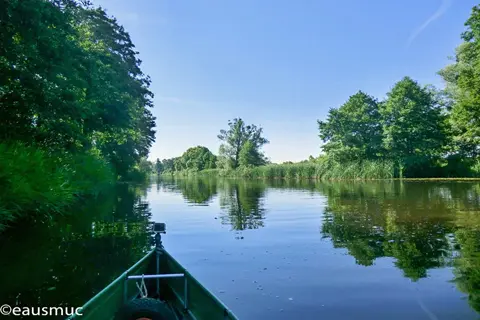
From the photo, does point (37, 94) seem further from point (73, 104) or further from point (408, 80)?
point (408, 80)

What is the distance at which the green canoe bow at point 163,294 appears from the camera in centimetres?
369

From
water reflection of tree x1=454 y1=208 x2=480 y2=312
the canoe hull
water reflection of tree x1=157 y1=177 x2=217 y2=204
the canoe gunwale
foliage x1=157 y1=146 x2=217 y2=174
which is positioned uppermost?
foliage x1=157 y1=146 x2=217 y2=174

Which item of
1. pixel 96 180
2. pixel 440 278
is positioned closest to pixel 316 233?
pixel 440 278

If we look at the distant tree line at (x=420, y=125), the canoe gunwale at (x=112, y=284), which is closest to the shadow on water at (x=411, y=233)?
the canoe gunwale at (x=112, y=284)

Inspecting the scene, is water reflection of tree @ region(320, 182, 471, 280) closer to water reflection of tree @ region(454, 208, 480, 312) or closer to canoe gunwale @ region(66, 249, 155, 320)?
water reflection of tree @ region(454, 208, 480, 312)

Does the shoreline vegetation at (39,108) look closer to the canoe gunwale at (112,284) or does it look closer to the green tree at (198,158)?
the canoe gunwale at (112,284)

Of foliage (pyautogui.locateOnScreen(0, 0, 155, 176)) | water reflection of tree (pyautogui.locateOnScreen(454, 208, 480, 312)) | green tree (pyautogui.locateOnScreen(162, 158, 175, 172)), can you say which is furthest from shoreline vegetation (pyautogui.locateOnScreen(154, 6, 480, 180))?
green tree (pyautogui.locateOnScreen(162, 158, 175, 172))

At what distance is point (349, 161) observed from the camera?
52.0 meters

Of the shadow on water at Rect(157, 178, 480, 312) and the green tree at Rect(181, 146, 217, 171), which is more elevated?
the green tree at Rect(181, 146, 217, 171)

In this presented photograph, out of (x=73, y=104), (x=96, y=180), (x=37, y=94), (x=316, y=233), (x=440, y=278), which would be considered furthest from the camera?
(x=96, y=180)

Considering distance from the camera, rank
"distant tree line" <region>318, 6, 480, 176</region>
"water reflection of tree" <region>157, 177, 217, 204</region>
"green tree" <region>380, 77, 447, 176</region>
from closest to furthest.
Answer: "water reflection of tree" <region>157, 177, 217, 204</region> → "distant tree line" <region>318, 6, 480, 176</region> → "green tree" <region>380, 77, 447, 176</region>

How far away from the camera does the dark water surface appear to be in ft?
17.7

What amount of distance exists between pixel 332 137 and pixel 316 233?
4664 centimetres

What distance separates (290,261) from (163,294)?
336cm
